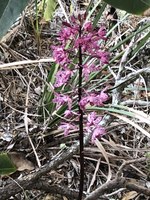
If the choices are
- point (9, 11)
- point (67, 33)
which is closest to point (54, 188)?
point (67, 33)

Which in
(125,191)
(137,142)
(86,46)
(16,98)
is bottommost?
(125,191)

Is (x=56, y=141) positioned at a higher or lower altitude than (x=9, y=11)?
lower

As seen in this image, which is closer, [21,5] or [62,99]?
[21,5]

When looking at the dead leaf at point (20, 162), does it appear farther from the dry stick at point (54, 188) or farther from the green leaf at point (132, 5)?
the green leaf at point (132, 5)

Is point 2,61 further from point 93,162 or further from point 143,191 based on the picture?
point 143,191

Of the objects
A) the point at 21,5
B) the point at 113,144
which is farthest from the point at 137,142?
the point at 21,5

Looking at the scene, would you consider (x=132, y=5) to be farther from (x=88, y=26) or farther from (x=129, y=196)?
(x=129, y=196)

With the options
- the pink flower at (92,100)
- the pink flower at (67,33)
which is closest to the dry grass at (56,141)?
the pink flower at (92,100)
